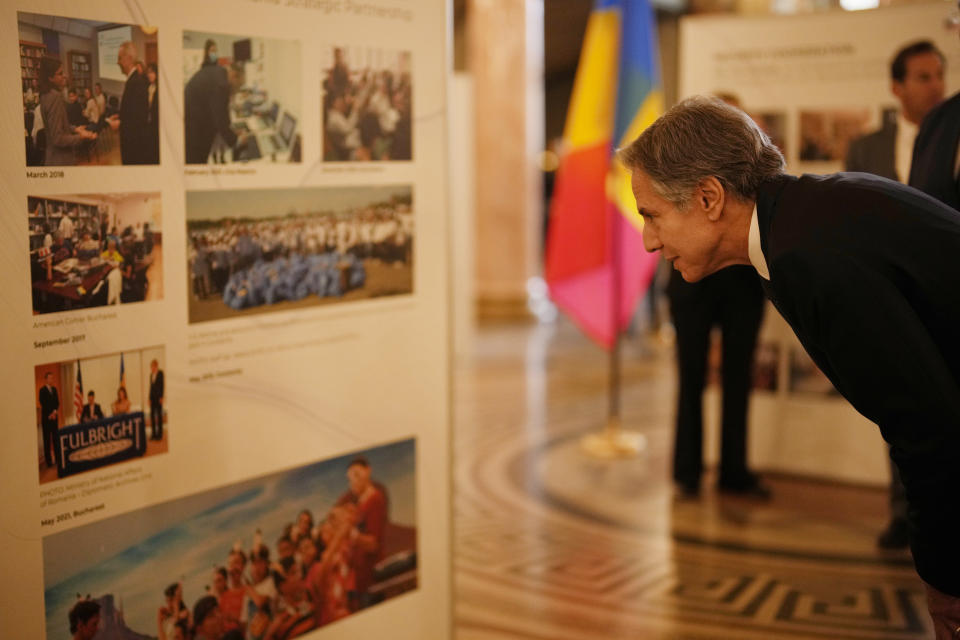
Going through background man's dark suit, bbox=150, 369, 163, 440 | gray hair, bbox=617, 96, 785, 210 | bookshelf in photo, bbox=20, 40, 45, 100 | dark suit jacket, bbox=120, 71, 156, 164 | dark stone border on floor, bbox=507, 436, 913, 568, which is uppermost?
bookshelf in photo, bbox=20, 40, 45, 100

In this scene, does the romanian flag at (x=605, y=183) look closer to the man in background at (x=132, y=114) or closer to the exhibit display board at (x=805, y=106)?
the exhibit display board at (x=805, y=106)

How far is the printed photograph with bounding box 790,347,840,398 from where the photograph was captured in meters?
5.77

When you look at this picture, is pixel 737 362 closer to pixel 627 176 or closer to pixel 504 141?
pixel 627 176

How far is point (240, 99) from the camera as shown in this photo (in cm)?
255

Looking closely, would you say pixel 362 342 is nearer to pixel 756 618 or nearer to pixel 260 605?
pixel 260 605

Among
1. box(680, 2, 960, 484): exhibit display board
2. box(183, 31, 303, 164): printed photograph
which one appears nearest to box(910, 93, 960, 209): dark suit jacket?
box(183, 31, 303, 164): printed photograph

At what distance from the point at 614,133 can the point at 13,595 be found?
4.99 metres

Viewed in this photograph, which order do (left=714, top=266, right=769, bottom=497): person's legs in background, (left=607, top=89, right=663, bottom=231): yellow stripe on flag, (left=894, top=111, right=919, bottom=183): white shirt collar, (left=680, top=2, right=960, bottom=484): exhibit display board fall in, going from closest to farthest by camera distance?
(left=894, top=111, right=919, bottom=183): white shirt collar < (left=714, top=266, right=769, bottom=497): person's legs in background < (left=680, top=2, right=960, bottom=484): exhibit display board < (left=607, top=89, right=663, bottom=231): yellow stripe on flag

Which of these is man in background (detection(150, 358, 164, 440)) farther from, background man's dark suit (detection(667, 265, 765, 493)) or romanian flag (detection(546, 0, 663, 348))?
romanian flag (detection(546, 0, 663, 348))

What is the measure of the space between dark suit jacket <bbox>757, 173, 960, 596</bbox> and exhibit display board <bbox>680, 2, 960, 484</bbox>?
3929 mm

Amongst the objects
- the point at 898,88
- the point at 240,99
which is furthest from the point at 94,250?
the point at 898,88

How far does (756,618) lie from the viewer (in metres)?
3.92

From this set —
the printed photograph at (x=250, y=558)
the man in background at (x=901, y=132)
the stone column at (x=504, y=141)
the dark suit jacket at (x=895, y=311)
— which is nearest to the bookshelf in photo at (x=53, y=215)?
the printed photograph at (x=250, y=558)

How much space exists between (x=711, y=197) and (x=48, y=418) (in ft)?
4.77
